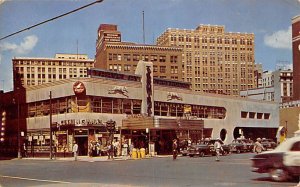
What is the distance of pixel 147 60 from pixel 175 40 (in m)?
14.9

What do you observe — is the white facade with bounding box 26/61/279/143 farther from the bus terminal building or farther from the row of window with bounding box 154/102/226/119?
the row of window with bounding box 154/102/226/119

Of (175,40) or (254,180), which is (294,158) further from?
(175,40)

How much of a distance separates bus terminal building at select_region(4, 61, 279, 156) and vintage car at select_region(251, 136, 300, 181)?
571 inches

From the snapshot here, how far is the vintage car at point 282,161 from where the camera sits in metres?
11.3

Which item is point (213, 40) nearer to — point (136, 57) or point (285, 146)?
point (285, 146)

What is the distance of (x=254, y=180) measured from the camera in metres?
12.2

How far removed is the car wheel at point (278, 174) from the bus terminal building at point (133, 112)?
1476 centimetres

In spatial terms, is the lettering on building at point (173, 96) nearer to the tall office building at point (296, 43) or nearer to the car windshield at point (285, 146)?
the tall office building at point (296, 43)

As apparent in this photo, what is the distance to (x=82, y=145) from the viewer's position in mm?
31344

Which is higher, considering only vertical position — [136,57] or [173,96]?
[136,57]

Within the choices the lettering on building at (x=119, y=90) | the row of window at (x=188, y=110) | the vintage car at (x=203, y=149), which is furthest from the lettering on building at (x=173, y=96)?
the vintage car at (x=203, y=149)

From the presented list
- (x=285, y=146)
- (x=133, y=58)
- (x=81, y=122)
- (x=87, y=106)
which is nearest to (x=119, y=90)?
(x=87, y=106)

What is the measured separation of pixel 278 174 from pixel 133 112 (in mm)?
23152

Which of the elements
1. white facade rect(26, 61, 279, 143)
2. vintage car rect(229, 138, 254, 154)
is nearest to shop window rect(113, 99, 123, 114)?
white facade rect(26, 61, 279, 143)
